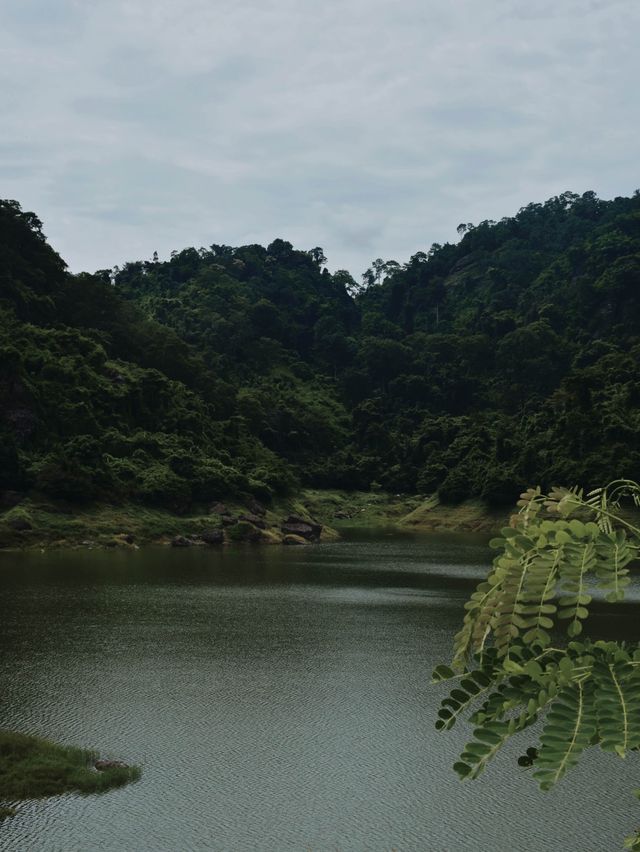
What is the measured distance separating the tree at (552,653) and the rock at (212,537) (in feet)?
237

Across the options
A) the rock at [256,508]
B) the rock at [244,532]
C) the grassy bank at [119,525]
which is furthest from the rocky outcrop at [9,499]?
the rock at [256,508]

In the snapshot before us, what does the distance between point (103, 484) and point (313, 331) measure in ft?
346

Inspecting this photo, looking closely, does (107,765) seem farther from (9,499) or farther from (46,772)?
(9,499)

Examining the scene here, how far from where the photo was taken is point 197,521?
79.6 metres

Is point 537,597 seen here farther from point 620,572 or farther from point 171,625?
point 171,625

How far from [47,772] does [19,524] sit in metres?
51.1

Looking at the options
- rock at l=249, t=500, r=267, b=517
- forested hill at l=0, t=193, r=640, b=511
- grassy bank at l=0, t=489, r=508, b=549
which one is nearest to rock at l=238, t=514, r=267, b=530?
grassy bank at l=0, t=489, r=508, b=549

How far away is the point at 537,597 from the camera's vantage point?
15.1ft

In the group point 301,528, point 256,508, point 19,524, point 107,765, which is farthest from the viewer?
point 256,508

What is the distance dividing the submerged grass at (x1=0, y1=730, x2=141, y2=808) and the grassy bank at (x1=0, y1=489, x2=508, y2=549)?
47587 mm

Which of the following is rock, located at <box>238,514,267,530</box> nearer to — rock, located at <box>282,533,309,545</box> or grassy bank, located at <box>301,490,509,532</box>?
rock, located at <box>282,533,309,545</box>

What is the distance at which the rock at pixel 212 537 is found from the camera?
250ft

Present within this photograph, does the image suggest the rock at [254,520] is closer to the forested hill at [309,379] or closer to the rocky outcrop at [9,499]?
the forested hill at [309,379]

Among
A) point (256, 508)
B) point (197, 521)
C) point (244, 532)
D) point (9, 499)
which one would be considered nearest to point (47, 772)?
point (9, 499)
